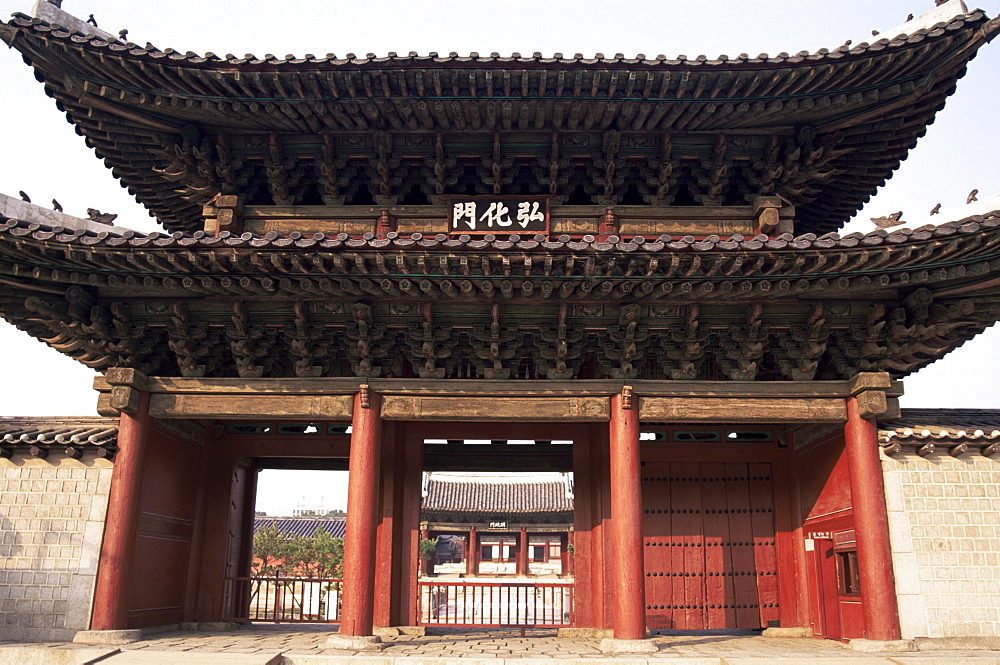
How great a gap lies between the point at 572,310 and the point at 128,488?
20.2ft

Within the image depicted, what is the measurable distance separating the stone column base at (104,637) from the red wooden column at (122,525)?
86 millimetres

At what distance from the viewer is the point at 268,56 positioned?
9570mm

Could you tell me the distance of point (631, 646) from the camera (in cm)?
867

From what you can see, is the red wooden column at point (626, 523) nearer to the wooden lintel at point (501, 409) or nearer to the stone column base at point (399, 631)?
the wooden lintel at point (501, 409)

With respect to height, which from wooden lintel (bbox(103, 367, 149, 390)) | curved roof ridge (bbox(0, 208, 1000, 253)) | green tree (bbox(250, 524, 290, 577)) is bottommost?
green tree (bbox(250, 524, 290, 577))

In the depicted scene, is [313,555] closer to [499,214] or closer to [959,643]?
[499,214]

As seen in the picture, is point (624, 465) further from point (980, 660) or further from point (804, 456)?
point (980, 660)

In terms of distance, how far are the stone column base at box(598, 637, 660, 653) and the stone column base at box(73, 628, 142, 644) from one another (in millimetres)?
5849

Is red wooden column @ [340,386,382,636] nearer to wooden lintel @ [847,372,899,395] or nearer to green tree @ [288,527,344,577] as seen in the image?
wooden lintel @ [847,372,899,395]

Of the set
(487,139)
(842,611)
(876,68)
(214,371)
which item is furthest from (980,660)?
(214,371)

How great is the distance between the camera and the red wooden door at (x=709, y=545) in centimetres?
1159

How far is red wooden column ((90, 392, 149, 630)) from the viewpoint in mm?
9133

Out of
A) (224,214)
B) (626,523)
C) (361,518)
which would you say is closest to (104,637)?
(361,518)

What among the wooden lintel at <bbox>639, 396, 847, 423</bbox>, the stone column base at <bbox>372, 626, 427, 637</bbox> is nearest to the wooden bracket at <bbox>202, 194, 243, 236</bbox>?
the stone column base at <bbox>372, 626, 427, 637</bbox>
